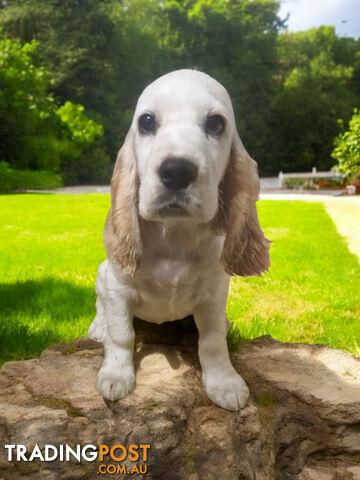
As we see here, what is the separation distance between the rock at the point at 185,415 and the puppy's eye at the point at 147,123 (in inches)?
44.9

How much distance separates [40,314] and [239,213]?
2426 millimetres

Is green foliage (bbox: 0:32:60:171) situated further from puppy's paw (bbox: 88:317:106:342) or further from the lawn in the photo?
puppy's paw (bbox: 88:317:106:342)

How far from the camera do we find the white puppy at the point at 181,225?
165 cm

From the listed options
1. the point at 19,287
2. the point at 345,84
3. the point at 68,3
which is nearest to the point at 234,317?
the point at 19,287

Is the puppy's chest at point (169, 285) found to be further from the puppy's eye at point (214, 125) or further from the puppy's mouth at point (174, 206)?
the puppy's eye at point (214, 125)

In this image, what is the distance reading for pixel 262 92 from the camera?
110ft

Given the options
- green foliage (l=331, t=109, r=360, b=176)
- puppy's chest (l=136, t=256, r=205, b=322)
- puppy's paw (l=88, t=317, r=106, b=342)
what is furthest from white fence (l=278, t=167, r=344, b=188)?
puppy's chest (l=136, t=256, r=205, b=322)

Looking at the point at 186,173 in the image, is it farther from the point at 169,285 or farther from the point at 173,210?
the point at 169,285

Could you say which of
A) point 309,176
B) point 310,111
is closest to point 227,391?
point 309,176

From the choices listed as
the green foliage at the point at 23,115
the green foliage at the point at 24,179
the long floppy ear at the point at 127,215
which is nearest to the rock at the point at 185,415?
the long floppy ear at the point at 127,215

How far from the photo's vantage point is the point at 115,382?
81.9 inches

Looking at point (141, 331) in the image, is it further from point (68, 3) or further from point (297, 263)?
point (68, 3)

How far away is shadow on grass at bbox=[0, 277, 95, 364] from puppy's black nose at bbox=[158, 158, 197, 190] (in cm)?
190

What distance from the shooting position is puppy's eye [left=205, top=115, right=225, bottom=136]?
69.8 inches
